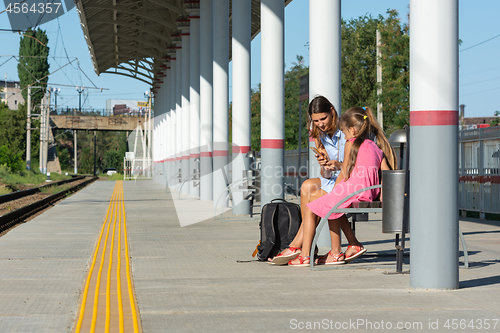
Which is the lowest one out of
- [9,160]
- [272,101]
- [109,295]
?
[109,295]

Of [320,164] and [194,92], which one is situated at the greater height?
[194,92]

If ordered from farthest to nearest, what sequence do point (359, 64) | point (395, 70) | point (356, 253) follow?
1. point (359, 64)
2. point (395, 70)
3. point (356, 253)

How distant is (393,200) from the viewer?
6.55 metres

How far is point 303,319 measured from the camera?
474 centimetres

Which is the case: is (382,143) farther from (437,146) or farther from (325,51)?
(325,51)

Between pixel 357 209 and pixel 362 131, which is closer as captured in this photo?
pixel 357 209

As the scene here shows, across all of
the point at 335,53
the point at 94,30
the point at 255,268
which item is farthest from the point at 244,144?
the point at 94,30

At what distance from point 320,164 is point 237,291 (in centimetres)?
195

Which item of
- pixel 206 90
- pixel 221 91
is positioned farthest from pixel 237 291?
pixel 206 90

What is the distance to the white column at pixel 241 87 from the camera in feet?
50.9

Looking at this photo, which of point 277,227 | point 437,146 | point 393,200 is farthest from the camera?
point 277,227

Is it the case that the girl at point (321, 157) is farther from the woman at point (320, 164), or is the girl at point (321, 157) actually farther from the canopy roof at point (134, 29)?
the canopy roof at point (134, 29)

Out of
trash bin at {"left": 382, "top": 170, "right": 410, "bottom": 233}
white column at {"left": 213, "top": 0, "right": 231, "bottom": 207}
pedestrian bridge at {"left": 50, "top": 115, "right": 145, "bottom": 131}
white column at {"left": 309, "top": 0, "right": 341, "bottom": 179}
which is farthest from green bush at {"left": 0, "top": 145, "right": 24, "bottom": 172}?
trash bin at {"left": 382, "top": 170, "right": 410, "bottom": 233}

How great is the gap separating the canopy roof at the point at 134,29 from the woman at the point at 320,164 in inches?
575
